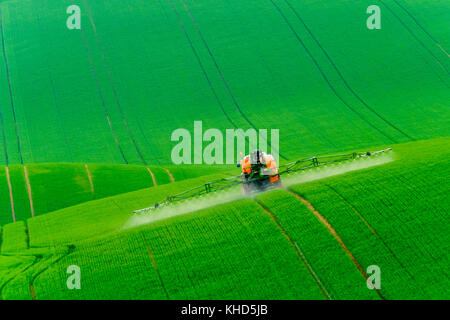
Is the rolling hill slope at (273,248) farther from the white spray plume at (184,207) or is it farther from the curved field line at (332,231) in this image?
the white spray plume at (184,207)

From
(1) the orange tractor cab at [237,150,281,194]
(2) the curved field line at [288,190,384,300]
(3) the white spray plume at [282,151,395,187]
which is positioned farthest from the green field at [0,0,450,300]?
(1) the orange tractor cab at [237,150,281,194]

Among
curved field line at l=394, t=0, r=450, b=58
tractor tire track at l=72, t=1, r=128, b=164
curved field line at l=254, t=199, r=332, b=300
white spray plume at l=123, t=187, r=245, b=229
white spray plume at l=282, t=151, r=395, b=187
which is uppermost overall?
curved field line at l=394, t=0, r=450, b=58

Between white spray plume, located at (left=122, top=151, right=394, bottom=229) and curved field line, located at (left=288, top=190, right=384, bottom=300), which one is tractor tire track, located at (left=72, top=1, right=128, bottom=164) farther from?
curved field line, located at (left=288, top=190, right=384, bottom=300)

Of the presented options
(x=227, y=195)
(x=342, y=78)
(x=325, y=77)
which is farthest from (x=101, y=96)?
(x=227, y=195)

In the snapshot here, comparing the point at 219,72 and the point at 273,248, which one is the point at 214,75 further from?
the point at 273,248

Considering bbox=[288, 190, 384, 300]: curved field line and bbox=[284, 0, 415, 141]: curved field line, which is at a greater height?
bbox=[284, 0, 415, 141]: curved field line

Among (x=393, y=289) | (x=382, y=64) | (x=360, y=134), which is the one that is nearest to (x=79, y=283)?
(x=393, y=289)

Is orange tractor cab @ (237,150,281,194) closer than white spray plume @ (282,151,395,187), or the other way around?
orange tractor cab @ (237,150,281,194)
